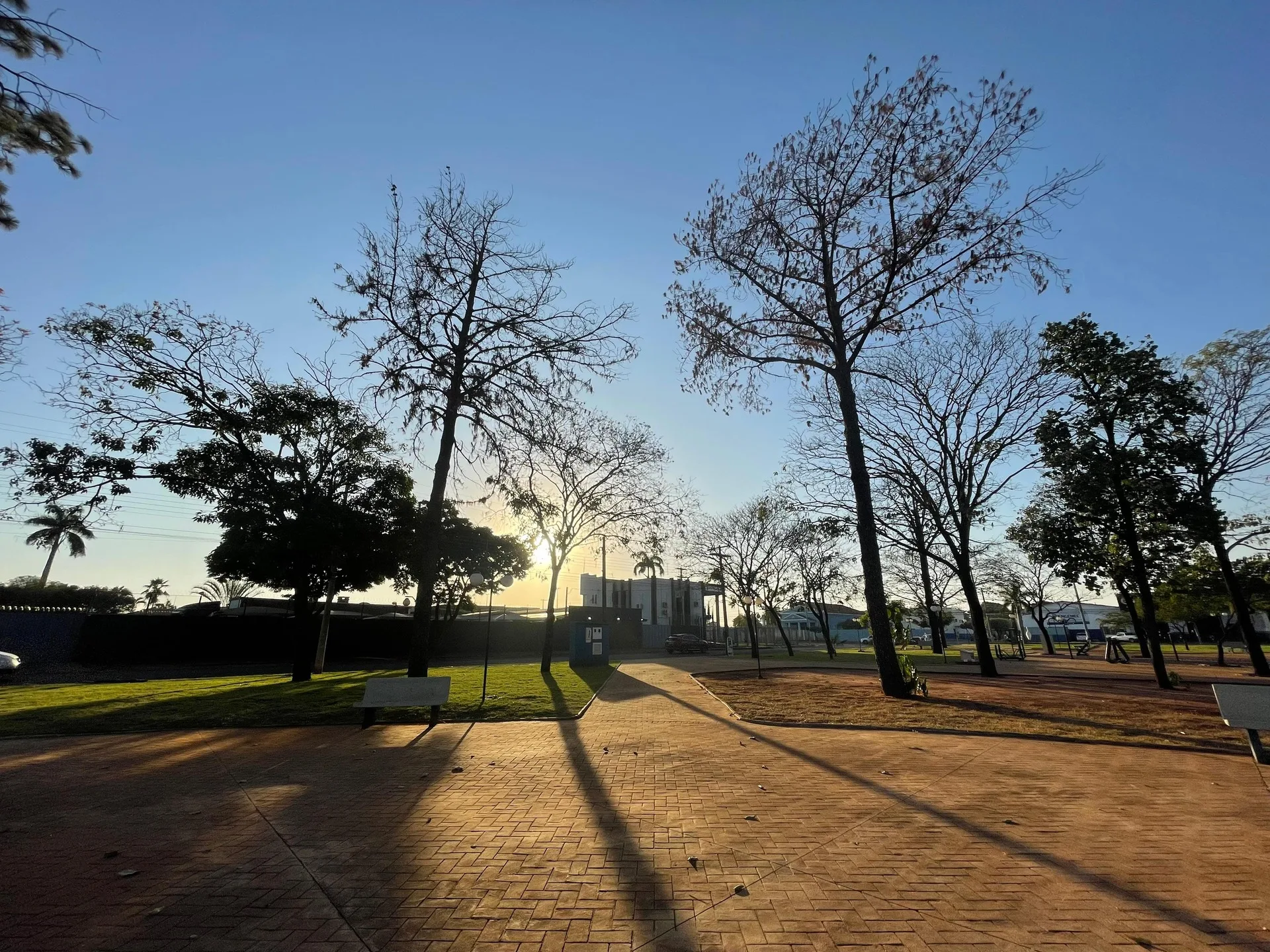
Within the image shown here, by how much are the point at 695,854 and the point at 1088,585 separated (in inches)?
739

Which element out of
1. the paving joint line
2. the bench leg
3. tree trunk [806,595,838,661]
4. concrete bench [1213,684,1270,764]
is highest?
tree trunk [806,595,838,661]

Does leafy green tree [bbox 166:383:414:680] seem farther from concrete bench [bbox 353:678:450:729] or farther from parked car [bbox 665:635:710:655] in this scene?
parked car [bbox 665:635:710:655]

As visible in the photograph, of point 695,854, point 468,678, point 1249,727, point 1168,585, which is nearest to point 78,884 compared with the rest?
point 695,854

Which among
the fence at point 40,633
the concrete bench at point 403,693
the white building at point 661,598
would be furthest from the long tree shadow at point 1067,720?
the white building at point 661,598

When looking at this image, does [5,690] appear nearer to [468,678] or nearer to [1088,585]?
[468,678]

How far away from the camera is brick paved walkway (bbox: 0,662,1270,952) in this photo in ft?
9.85

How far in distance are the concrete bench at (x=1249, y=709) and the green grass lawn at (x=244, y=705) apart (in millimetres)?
9391

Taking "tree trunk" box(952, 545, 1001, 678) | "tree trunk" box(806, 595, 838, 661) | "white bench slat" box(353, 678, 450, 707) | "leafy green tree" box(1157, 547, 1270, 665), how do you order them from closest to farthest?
"white bench slat" box(353, 678, 450, 707) → "tree trunk" box(952, 545, 1001, 678) → "leafy green tree" box(1157, 547, 1270, 665) → "tree trunk" box(806, 595, 838, 661)

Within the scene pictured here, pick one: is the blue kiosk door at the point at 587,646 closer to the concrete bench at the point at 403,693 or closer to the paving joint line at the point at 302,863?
the concrete bench at the point at 403,693

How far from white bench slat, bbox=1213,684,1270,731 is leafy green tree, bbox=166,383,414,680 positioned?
20525 millimetres

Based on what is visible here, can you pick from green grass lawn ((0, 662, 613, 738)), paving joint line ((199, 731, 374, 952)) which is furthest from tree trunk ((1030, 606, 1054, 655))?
paving joint line ((199, 731, 374, 952))

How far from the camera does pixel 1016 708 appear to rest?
11164 mm

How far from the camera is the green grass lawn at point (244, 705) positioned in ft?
33.0

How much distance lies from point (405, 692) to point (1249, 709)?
11780 mm
